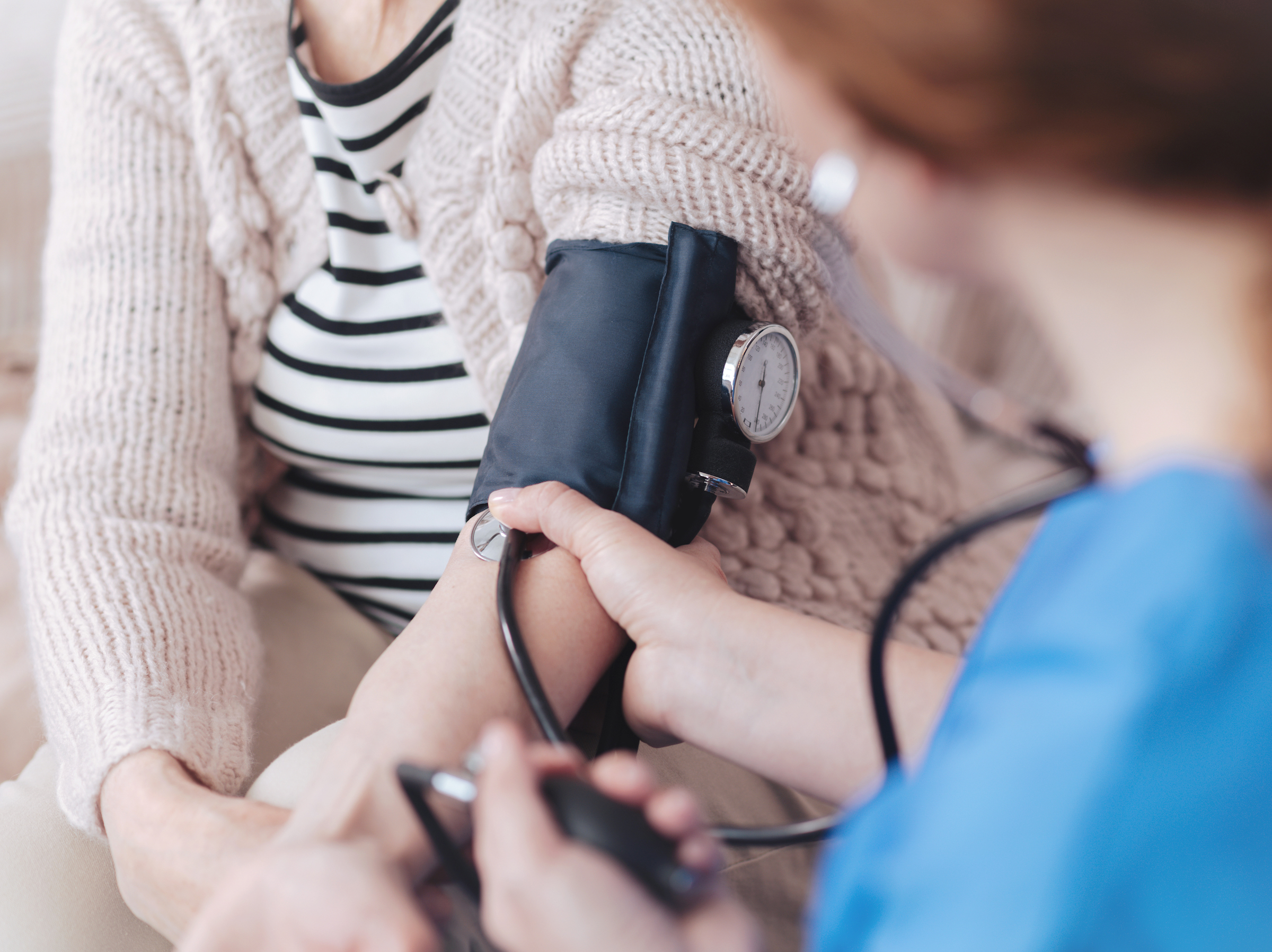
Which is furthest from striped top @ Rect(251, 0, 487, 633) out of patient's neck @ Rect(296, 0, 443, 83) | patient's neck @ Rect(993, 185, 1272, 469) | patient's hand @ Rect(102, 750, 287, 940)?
patient's neck @ Rect(993, 185, 1272, 469)

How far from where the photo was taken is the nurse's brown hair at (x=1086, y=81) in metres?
0.27

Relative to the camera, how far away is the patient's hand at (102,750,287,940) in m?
0.57

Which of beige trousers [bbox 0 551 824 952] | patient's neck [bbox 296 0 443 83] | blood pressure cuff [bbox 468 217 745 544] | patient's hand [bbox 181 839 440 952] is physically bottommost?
beige trousers [bbox 0 551 824 952]

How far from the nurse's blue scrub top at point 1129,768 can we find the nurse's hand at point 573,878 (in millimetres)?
69

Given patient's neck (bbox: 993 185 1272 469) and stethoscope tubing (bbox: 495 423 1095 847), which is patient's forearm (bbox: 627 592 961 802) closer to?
stethoscope tubing (bbox: 495 423 1095 847)

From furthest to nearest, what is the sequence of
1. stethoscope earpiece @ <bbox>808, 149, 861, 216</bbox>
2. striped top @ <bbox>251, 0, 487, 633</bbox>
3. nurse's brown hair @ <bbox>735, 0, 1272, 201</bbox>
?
striped top @ <bbox>251, 0, 487, 633</bbox> → stethoscope earpiece @ <bbox>808, 149, 861, 216</bbox> → nurse's brown hair @ <bbox>735, 0, 1272, 201</bbox>

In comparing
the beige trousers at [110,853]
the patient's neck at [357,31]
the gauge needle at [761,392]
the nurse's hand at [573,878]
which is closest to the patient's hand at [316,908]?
the nurse's hand at [573,878]

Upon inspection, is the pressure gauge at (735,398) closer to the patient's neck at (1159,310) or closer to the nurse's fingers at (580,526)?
the nurse's fingers at (580,526)

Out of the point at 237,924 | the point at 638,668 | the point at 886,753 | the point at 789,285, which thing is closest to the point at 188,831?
the point at 237,924

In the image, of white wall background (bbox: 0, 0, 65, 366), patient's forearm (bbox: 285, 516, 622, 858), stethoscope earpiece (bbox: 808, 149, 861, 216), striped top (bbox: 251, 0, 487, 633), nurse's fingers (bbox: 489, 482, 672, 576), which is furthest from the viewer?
white wall background (bbox: 0, 0, 65, 366)

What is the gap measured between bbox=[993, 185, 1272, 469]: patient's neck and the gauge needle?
1.10 ft

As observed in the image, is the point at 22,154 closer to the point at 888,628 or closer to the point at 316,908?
the point at 316,908

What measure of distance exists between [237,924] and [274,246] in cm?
64

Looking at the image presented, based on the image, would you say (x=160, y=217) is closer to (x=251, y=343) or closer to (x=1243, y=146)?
(x=251, y=343)
